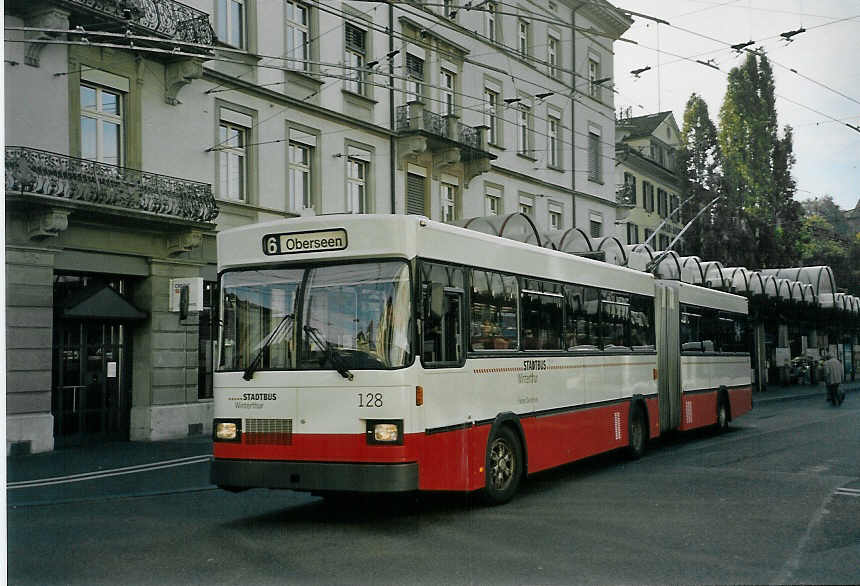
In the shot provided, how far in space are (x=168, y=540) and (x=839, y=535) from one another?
19.6ft

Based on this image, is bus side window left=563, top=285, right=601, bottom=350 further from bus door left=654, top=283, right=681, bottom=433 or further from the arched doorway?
the arched doorway

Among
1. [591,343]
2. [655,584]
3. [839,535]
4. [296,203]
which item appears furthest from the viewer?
[296,203]

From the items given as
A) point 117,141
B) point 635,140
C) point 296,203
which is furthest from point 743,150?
point 117,141

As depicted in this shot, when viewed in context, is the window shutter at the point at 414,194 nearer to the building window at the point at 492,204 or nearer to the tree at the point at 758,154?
the building window at the point at 492,204

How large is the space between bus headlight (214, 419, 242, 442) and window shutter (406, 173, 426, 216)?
704 inches

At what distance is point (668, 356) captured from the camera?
1667 cm

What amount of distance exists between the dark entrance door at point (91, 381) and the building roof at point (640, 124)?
4384 cm

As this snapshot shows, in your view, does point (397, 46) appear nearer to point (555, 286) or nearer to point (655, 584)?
point (555, 286)

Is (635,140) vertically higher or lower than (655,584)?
higher

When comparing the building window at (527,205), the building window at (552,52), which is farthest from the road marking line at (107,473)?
the building window at (552,52)

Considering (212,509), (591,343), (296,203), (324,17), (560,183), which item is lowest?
(212,509)

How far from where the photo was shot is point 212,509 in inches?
425

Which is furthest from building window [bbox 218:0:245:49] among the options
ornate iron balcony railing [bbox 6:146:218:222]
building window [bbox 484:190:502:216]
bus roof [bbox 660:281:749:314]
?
building window [bbox 484:190:502:216]

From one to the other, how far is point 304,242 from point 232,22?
45.0 feet
